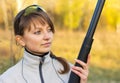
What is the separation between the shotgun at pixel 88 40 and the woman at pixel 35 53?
27mm

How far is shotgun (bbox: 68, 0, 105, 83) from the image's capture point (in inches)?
87.7

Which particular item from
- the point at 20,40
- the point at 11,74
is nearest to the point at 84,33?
the point at 20,40

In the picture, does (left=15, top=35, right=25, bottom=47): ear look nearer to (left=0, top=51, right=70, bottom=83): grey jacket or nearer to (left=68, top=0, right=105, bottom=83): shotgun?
(left=0, top=51, right=70, bottom=83): grey jacket

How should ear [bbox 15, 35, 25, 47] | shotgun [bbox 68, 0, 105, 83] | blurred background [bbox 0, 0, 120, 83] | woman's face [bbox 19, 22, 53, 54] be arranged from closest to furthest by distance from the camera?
shotgun [bbox 68, 0, 105, 83], woman's face [bbox 19, 22, 53, 54], ear [bbox 15, 35, 25, 47], blurred background [bbox 0, 0, 120, 83]

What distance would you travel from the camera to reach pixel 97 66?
7.94m

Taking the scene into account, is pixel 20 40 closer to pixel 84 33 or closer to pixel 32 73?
pixel 32 73

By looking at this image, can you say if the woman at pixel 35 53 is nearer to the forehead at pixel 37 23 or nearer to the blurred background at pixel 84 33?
the forehead at pixel 37 23

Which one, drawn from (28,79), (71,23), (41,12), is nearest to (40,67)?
(28,79)

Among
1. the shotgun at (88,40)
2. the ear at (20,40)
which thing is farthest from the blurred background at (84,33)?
the shotgun at (88,40)

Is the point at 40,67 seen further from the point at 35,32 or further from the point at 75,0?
the point at 75,0

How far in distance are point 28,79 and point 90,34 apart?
0.40 metres

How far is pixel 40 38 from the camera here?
233cm

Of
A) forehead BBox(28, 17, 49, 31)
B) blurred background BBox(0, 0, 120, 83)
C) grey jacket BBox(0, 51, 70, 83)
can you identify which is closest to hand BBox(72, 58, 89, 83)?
grey jacket BBox(0, 51, 70, 83)

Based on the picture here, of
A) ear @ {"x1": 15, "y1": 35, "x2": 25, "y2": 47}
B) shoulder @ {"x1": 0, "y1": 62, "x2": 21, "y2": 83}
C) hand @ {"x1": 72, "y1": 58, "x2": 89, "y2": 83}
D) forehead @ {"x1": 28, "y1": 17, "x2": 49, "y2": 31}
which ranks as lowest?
shoulder @ {"x1": 0, "y1": 62, "x2": 21, "y2": 83}
